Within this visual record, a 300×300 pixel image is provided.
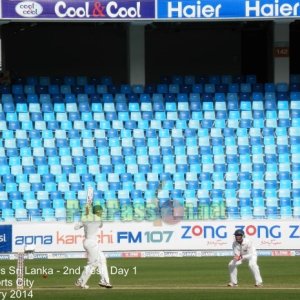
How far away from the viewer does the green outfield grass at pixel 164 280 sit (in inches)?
844

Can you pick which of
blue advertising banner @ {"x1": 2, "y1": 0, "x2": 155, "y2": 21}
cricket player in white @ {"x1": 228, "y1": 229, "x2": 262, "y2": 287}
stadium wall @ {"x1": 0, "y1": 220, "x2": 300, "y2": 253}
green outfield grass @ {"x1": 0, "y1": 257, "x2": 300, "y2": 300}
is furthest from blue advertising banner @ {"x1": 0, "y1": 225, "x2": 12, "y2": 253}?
cricket player in white @ {"x1": 228, "y1": 229, "x2": 262, "y2": 287}

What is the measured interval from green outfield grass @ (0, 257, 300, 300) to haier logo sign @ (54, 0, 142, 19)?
25.4 ft

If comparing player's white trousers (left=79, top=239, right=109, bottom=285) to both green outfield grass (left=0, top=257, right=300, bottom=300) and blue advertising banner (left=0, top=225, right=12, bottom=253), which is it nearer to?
green outfield grass (left=0, top=257, right=300, bottom=300)

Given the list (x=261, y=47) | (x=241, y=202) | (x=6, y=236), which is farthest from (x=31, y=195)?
(x=261, y=47)

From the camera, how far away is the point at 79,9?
34.8 m

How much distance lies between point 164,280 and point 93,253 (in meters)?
3.07

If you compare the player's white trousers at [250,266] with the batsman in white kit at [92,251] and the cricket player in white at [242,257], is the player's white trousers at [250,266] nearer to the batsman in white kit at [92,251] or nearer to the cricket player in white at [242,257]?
the cricket player in white at [242,257]

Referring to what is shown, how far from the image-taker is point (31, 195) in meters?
34.5

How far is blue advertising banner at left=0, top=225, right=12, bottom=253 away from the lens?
103 feet

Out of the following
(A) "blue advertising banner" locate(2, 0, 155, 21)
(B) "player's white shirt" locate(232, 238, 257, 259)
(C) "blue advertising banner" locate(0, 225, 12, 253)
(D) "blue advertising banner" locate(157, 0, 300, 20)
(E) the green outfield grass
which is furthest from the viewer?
(D) "blue advertising banner" locate(157, 0, 300, 20)

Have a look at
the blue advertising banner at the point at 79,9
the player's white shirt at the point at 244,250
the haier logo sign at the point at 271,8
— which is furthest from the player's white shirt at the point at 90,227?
the haier logo sign at the point at 271,8

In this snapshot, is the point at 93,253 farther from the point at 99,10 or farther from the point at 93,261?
the point at 99,10

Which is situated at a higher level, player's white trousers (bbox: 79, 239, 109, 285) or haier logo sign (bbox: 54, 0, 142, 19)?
haier logo sign (bbox: 54, 0, 142, 19)

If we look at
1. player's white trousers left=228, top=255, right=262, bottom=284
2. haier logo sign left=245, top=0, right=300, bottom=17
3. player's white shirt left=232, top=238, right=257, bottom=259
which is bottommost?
player's white trousers left=228, top=255, right=262, bottom=284
